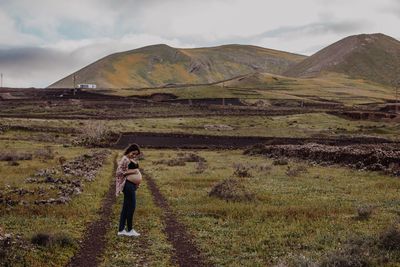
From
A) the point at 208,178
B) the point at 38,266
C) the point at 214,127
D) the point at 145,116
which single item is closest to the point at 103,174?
the point at 208,178

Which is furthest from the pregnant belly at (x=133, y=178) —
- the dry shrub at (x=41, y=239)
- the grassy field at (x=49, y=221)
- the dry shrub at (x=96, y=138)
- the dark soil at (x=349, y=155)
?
the dry shrub at (x=96, y=138)

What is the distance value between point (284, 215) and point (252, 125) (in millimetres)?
80280

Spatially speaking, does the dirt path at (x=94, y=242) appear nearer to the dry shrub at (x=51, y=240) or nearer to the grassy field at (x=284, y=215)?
the dry shrub at (x=51, y=240)

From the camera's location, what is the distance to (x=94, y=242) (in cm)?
1686

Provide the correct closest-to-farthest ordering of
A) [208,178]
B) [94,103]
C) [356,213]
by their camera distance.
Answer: [356,213], [208,178], [94,103]

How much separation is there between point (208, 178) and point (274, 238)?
59.2 feet

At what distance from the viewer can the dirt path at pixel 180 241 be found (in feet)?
48.7

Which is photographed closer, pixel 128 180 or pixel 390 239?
pixel 390 239

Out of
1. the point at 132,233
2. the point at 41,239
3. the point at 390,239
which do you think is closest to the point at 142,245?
the point at 132,233

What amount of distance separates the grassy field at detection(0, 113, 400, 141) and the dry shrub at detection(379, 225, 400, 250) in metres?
69.2

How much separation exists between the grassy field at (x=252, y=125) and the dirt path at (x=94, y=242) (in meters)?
60.1

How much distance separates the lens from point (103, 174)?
3656 cm

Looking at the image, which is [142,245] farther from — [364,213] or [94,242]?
[364,213]

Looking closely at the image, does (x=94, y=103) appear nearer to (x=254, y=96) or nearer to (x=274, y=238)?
(x=254, y=96)
